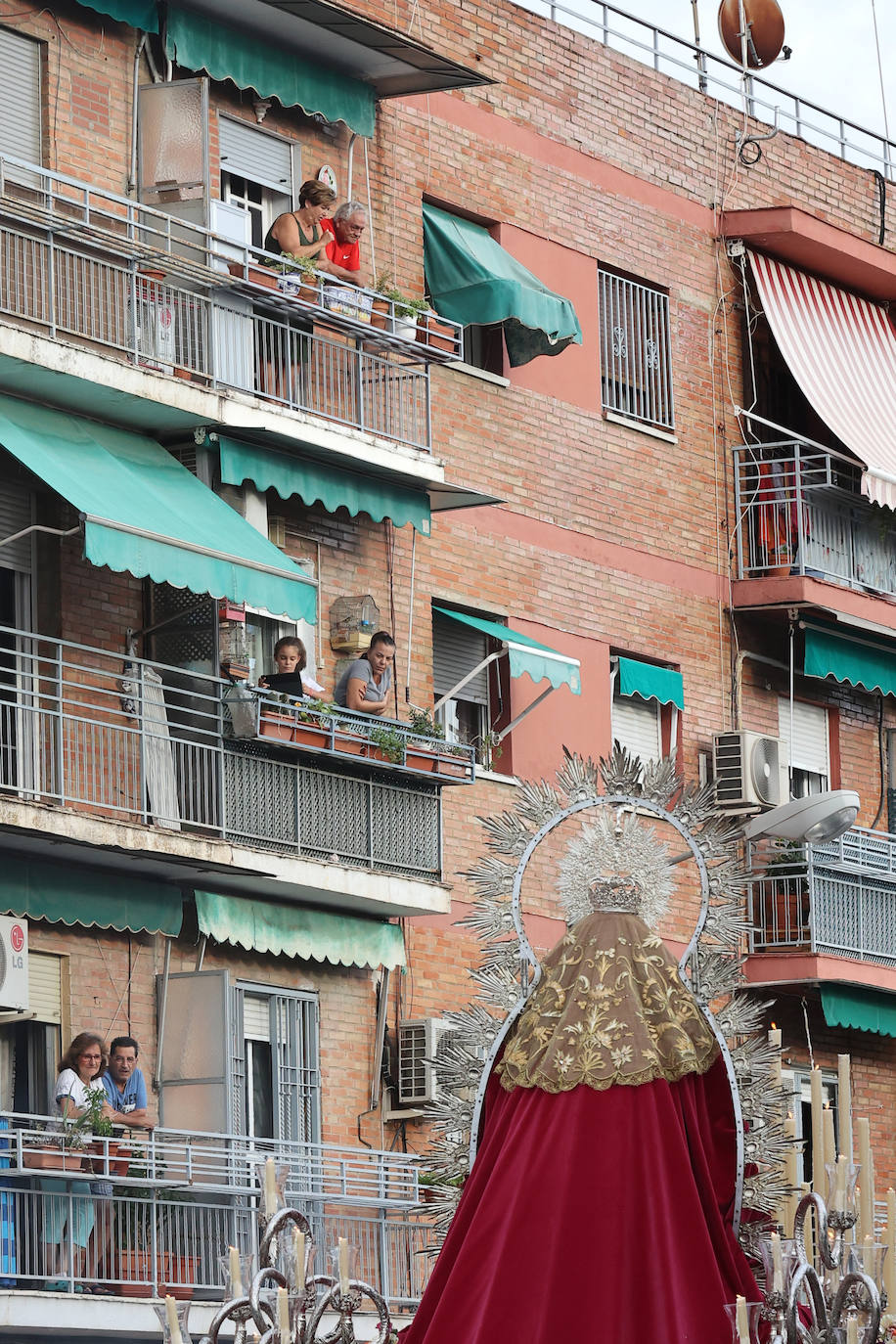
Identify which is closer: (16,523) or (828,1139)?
(828,1139)

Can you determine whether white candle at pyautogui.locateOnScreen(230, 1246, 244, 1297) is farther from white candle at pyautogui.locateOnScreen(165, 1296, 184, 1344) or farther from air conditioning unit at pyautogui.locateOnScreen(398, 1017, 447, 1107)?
air conditioning unit at pyautogui.locateOnScreen(398, 1017, 447, 1107)

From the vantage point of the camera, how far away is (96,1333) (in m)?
17.3

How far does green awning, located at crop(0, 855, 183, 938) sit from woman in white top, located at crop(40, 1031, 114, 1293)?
79 cm

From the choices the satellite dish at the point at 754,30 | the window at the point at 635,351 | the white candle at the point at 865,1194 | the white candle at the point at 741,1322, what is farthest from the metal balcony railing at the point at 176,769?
the satellite dish at the point at 754,30

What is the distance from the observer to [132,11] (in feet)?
64.7

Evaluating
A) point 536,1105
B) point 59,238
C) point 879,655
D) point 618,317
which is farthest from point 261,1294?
point 879,655

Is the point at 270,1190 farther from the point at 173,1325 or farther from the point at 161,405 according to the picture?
the point at 161,405

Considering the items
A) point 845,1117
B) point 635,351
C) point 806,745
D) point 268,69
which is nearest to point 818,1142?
point 845,1117

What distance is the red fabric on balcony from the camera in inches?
368

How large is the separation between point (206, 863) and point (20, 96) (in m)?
5.09

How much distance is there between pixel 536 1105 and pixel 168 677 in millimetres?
9968

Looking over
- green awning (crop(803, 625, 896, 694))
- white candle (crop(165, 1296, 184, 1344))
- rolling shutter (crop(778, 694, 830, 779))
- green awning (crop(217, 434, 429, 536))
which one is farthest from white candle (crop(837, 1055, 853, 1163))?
rolling shutter (crop(778, 694, 830, 779))

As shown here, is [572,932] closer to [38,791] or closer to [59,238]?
[38,791]

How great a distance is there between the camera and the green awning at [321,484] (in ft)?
64.9
